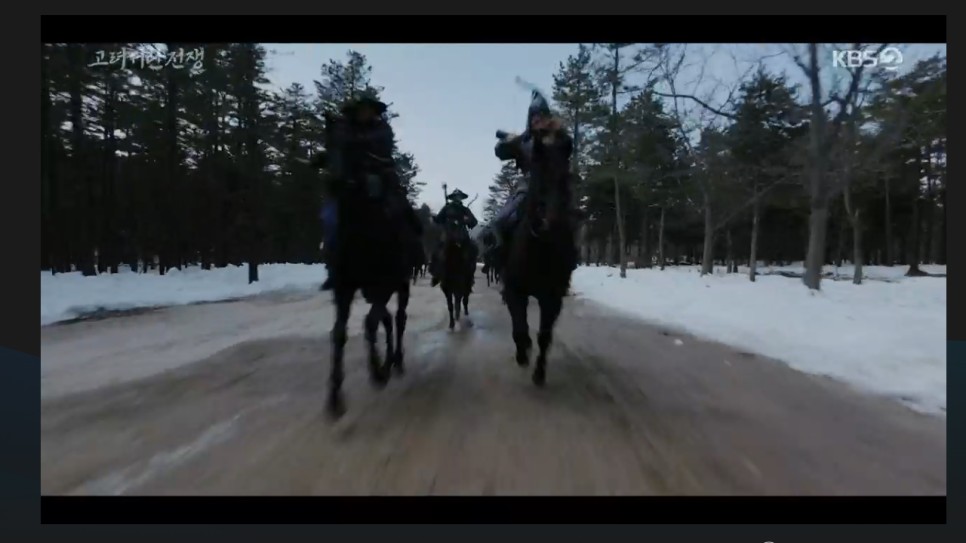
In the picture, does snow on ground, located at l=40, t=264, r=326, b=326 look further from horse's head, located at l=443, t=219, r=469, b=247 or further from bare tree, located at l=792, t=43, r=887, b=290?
bare tree, located at l=792, t=43, r=887, b=290

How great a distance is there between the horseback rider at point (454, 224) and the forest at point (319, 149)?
159 cm

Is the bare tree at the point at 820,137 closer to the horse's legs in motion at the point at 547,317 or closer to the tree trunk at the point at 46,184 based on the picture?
the horse's legs in motion at the point at 547,317

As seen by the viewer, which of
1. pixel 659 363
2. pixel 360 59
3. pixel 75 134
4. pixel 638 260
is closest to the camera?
pixel 360 59

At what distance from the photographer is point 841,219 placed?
953cm

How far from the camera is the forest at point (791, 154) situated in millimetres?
4613

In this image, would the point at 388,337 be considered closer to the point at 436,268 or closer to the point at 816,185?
the point at 436,268

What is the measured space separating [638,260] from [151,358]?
Answer: 37.0 meters

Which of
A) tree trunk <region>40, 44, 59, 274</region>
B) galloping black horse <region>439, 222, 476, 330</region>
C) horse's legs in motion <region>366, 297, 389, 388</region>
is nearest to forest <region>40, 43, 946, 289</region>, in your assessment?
tree trunk <region>40, 44, 59, 274</region>

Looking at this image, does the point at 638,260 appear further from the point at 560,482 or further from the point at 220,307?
the point at 560,482

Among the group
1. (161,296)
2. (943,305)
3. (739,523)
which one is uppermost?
(943,305)

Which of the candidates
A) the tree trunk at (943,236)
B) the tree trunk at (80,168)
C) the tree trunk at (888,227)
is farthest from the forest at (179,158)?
the tree trunk at (888,227)

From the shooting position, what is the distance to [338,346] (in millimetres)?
5098
